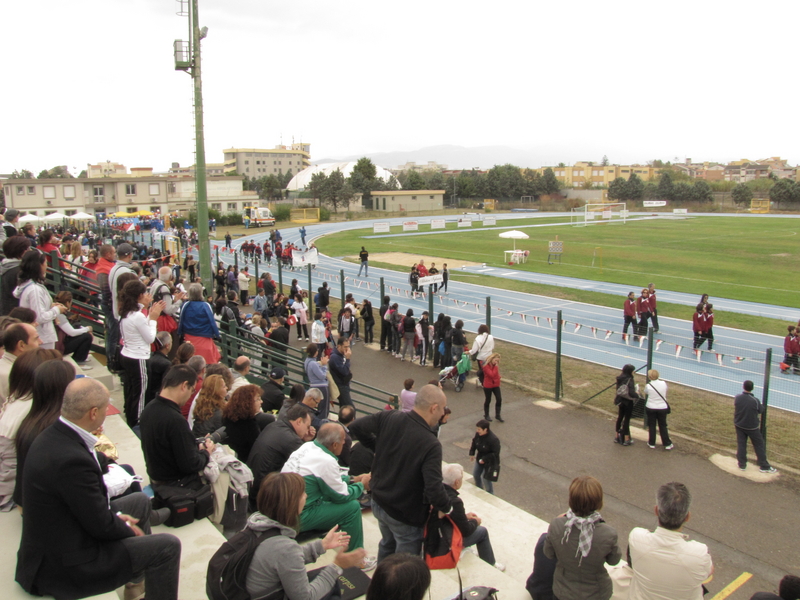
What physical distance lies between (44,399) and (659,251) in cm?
4476

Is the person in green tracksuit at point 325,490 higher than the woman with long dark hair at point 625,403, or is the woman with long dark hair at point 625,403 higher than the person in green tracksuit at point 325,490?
the person in green tracksuit at point 325,490

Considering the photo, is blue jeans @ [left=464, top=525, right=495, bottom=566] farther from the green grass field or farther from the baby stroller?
the green grass field

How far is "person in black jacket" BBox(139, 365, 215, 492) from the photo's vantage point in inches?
177

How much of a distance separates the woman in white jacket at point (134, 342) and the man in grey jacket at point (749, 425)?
901 cm

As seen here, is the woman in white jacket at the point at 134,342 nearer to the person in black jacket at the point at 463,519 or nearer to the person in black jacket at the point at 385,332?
the person in black jacket at the point at 463,519

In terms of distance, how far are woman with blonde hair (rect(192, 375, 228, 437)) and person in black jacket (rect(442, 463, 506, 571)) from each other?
8.05 feet

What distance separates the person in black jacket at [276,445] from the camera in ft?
17.2

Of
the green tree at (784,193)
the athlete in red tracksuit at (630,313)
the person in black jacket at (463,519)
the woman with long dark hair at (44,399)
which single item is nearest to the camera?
the woman with long dark hair at (44,399)

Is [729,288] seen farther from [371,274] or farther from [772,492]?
[772,492]

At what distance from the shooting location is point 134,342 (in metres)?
6.75

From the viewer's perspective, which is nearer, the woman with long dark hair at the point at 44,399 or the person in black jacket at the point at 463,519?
the woman with long dark hair at the point at 44,399

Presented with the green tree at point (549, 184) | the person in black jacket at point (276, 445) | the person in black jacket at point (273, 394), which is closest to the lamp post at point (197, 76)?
the person in black jacket at point (273, 394)

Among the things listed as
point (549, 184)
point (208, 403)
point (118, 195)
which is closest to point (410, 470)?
point (208, 403)

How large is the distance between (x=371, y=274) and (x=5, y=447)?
96.4ft
